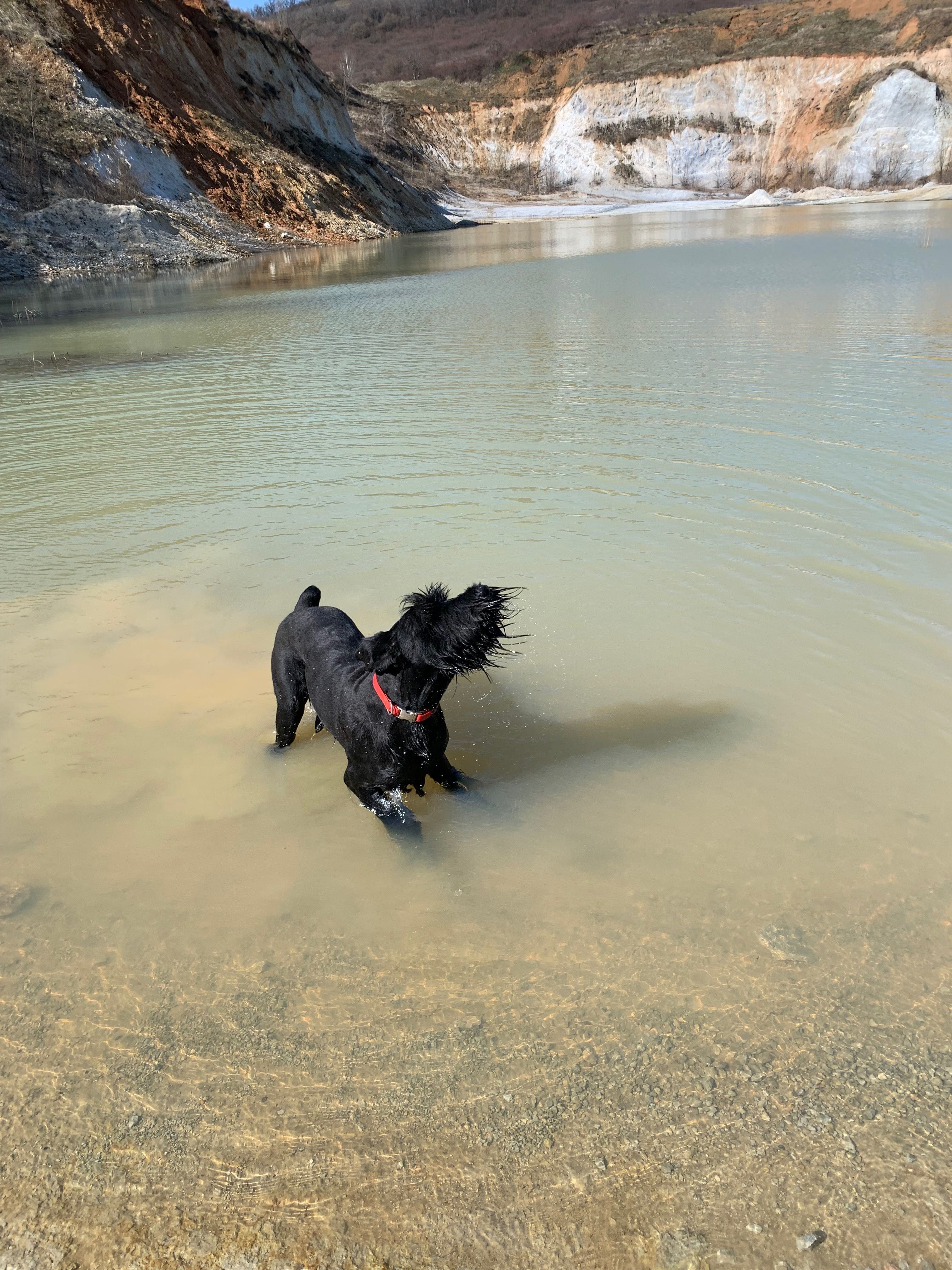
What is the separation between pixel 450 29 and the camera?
13325cm

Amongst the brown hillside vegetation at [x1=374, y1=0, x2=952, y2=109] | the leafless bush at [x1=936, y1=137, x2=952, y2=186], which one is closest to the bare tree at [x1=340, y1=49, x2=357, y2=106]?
the brown hillside vegetation at [x1=374, y1=0, x2=952, y2=109]

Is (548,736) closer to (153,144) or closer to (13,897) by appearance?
(13,897)

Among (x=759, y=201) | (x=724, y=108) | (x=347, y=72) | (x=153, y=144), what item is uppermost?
(x=347, y=72)

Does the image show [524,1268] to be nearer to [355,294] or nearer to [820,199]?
[355,294]

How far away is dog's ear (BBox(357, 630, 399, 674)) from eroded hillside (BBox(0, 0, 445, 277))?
35829 millimetres

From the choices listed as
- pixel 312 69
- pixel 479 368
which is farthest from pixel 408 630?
pixel 312 69

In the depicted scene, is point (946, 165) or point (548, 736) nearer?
point (548, 736)

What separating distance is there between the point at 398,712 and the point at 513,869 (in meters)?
0.90

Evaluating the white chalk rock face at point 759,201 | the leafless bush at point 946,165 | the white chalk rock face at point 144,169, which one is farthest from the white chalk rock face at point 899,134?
the white chalk rock face at point 144,169

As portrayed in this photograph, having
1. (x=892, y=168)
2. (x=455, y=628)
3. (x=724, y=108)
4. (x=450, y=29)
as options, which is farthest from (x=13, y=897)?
(x=450, y=29)

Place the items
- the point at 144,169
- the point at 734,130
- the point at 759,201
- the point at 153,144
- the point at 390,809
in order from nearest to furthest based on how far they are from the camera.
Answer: the point at 390,809 → the point at 144,169 → the point at 153,144 → the point at 759,201 → the point at 734,130

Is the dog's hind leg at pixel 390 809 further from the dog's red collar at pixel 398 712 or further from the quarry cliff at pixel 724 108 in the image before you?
the quarry cliff at pixel 724 108

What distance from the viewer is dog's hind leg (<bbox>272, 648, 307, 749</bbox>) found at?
447 cm

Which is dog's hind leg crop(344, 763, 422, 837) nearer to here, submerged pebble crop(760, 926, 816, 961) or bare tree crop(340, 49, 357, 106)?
submerged pebble crop(760, 926, 816, 961)
